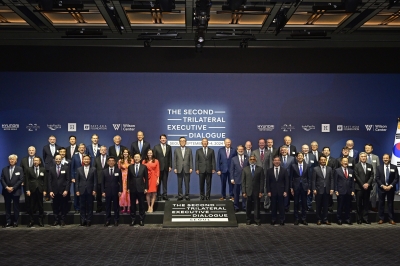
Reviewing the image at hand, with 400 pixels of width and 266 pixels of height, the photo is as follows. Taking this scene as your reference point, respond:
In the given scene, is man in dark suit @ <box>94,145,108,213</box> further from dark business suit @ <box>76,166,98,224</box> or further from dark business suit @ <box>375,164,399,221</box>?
dark business suit @ <box>375,164,399,221</box>

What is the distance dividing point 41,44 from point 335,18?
831 centimetres

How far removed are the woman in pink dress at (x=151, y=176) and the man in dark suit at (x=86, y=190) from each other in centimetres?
133

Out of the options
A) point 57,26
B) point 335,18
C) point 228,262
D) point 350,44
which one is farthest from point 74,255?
point 350,44

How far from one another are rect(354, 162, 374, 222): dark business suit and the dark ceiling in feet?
11.8

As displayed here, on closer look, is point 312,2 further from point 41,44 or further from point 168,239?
point 41,44

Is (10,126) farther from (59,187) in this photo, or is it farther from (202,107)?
(202,107)

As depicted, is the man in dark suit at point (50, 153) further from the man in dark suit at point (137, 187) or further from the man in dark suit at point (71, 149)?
the man in dark suit at point (137, 187)

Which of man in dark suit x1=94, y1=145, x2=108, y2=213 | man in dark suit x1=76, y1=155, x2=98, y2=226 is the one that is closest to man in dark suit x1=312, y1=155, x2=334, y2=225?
man in dark suit x1=94, y1=145, x2=108, y2=213

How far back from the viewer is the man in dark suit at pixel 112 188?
35.8ft

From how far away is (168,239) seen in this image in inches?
371

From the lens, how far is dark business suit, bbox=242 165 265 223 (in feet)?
36.6

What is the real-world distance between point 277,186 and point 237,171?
1114 mm

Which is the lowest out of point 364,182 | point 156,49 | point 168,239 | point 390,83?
point 168,239

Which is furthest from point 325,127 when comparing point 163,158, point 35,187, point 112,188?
point 35,187
